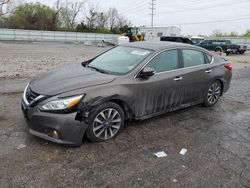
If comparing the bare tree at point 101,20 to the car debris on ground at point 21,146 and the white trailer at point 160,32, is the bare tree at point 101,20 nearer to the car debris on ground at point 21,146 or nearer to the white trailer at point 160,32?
the white trailer at point 160,32

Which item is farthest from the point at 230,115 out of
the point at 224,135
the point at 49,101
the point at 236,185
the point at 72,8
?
the point at 72,8

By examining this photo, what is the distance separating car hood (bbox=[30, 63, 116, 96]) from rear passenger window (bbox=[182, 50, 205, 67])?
1722mm

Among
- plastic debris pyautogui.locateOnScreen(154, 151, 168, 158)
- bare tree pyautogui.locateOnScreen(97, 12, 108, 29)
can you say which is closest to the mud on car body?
plastic debris pyautogui.locateOnScreen(154, 151, 168, 158)

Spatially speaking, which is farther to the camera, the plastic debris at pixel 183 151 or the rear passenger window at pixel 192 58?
the rear passenger window at pixel 192 58

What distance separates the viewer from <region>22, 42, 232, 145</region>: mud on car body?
3088 millimetres

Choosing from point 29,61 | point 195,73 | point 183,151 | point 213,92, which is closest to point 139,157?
point 183,151

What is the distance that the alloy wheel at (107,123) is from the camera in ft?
11.1

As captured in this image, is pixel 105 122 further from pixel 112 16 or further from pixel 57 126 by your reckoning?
pixel 112 16

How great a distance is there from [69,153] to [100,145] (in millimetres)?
479

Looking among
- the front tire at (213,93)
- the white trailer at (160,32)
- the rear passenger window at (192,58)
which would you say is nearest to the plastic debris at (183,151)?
the rear passenger window at (192,58)

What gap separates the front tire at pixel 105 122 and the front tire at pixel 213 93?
2.43 meters

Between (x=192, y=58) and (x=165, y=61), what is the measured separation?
87 centimetres

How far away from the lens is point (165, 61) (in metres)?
4.18

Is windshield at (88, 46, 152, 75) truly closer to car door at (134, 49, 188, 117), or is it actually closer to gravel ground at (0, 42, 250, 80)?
car door at (134, 49, 188, 117)
